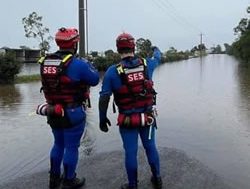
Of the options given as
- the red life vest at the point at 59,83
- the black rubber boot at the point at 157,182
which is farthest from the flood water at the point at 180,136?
the red life vest at the point at 59,83

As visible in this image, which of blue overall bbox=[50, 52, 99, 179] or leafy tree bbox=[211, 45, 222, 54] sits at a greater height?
leafy tree bbox=[211, 45, 222, 54]

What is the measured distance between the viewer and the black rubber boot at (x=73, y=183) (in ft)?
20.0

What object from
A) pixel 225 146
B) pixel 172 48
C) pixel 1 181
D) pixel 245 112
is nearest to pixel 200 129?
pixel 225 146

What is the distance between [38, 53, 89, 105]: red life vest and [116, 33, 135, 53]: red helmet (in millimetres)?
606

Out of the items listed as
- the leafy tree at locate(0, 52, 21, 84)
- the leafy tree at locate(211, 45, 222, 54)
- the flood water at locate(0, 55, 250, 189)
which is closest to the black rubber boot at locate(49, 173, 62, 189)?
the flood water at locate(0, 55, 250, 189)

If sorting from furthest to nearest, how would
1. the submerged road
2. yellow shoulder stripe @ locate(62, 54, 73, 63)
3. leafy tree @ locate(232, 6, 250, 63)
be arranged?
leafy tree @ locate(232, 6, 250, 63), the submerged road, yellow shoulder stripe @ locate(62, 54, 73, 63)

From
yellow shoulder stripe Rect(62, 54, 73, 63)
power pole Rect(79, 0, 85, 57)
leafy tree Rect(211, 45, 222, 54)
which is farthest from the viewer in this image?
leafy tree Rect(211, 45, 222, 54)

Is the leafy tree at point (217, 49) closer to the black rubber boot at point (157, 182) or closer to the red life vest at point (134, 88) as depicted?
the black rubber boot at point (157, 182)

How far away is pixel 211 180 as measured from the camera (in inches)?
259

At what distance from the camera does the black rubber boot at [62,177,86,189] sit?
611 centimetres

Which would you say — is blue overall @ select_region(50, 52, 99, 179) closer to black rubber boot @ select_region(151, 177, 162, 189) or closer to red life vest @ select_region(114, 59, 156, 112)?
red life vest @ select_region(114, 59, 156, 112)

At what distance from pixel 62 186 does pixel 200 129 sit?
5859 millimetres

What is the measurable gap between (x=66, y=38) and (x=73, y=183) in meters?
1.86

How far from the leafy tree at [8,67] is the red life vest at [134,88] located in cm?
2660
